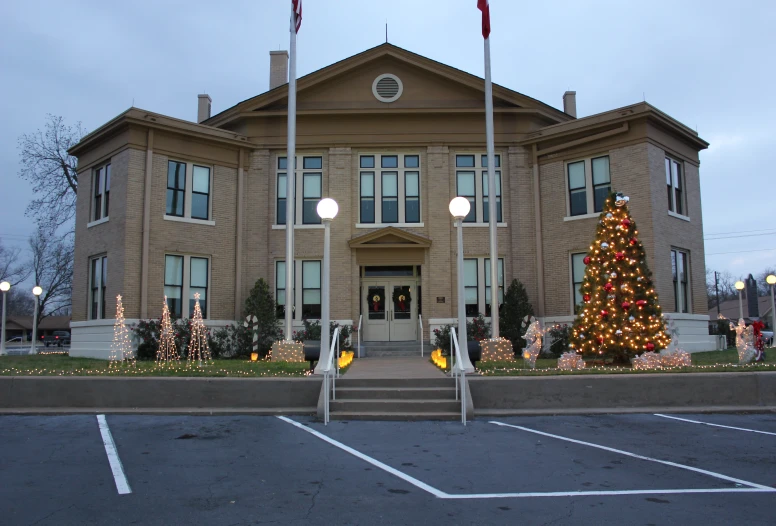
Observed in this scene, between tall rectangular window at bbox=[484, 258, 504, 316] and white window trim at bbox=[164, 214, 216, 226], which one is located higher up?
white window trim at bbox=[164, 214, 216, 226]

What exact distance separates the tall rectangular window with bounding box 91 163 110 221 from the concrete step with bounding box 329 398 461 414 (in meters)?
14.0

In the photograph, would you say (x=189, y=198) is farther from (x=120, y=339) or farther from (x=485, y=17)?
(x=485, y=17)

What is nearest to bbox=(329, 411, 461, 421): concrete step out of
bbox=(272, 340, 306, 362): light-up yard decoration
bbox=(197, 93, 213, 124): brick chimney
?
bbox=(272, 340, 306, 362): light-up yard decoration

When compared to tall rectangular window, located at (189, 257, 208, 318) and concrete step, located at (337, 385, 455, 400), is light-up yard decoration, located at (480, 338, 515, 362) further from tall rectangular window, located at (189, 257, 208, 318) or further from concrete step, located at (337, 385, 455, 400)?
tall rectangular window, located at (189, 257, 208, 318)

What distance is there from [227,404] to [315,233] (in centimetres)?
1181

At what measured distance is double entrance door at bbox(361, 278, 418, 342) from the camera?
73.0ft

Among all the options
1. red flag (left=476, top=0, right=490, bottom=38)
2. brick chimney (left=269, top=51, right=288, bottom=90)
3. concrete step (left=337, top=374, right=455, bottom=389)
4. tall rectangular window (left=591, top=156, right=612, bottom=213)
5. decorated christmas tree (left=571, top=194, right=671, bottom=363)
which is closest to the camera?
concrete step (left=337, top=374, right=455, bottom=389)

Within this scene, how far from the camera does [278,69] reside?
25781 mm

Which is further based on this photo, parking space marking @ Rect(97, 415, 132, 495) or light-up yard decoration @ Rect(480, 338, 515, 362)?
light-up yard decoration @ Rect(480, 338, 515, 362)

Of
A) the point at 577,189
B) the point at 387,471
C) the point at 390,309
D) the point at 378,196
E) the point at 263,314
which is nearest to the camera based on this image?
the point at 387,471

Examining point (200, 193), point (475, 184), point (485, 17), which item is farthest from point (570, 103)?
point (200, 193)

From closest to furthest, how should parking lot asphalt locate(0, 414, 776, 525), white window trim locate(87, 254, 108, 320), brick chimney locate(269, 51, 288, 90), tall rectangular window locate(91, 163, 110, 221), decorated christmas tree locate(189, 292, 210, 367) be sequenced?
parking lot asphalt locate(0, 414, 776, 525) → decorated christmas tree locate(189, 292, 210, 367) → white window trim locate(87, 254, 108, 320) → tall rectangular window locate(91, 163, 110, 221) → brick chimney locate(269, 51, 288, 90)

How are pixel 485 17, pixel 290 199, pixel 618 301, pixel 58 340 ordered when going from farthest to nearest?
1. pixel 58 340
2. pixel 485 17
3. pixel 290 199
4. pixel 618 301

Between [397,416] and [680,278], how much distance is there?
14364 millimetres
